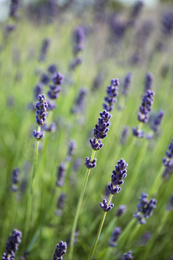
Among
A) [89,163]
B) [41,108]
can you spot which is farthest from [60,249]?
[41,108]

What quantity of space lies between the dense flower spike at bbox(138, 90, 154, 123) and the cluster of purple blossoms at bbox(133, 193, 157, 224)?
49 cm

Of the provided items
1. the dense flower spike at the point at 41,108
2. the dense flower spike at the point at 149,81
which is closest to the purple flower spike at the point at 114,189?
the dense flower spike at the point at 41,108

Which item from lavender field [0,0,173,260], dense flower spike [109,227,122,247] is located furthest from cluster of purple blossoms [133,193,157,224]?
dense flower spike [109,227,122,247]

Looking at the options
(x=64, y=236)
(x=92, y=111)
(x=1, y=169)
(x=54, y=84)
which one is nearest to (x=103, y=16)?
(x=92, y=111)

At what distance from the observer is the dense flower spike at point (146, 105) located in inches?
58.5

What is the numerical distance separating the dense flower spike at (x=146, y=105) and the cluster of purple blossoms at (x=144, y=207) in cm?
49

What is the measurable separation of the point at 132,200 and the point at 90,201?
23.8 inches

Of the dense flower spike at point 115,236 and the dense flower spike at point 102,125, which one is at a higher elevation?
the dense flower spike at point 102,125

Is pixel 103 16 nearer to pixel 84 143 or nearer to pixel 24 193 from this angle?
pixel 84 143

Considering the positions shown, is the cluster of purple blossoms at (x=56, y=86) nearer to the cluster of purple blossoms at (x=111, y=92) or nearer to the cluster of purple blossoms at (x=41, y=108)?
the cluster of purple blossoms at (x=111, y=92)

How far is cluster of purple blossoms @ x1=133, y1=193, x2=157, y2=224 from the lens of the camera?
144 cm

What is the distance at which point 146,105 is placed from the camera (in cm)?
156

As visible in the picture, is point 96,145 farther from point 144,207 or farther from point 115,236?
point 115,236

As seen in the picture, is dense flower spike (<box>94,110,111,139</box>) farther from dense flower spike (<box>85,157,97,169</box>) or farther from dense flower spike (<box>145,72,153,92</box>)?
dense flower spike (<box>145,72,153,92</box>)
